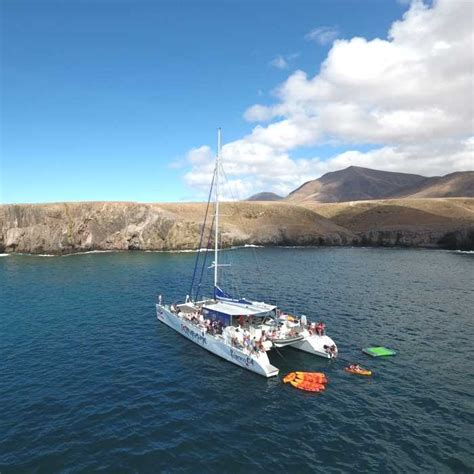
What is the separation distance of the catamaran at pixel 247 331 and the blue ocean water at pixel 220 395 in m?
1.11

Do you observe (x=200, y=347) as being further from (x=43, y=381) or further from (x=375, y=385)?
(x=375, y=385)

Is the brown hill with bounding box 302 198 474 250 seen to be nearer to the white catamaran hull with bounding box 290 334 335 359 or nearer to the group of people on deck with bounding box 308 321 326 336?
the group of people on deck with bounding box 308 321 326 336

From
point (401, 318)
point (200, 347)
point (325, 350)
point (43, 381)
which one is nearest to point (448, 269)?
point (401, 318)

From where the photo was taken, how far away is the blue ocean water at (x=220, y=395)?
21.8 m

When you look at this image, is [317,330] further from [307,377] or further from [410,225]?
[410,225]

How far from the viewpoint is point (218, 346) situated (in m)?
36.6

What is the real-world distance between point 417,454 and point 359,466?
3832 mm

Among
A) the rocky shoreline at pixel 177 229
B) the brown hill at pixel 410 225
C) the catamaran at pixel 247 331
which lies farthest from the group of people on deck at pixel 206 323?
the brown hill at pixel 410 225

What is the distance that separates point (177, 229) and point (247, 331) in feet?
292

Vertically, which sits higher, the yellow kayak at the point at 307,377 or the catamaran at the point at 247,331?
the catamaran at the point at 247,331

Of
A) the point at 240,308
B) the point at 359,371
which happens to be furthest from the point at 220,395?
the point at 240,308

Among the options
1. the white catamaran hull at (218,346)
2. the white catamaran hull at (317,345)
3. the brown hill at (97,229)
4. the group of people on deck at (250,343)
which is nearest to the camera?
the white catamaran hull at (218,346)

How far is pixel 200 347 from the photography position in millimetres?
39531

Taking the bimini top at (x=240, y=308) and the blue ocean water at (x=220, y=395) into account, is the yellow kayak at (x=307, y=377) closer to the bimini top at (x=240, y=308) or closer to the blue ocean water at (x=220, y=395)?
the blue ocean water at (x=220, y=395)
